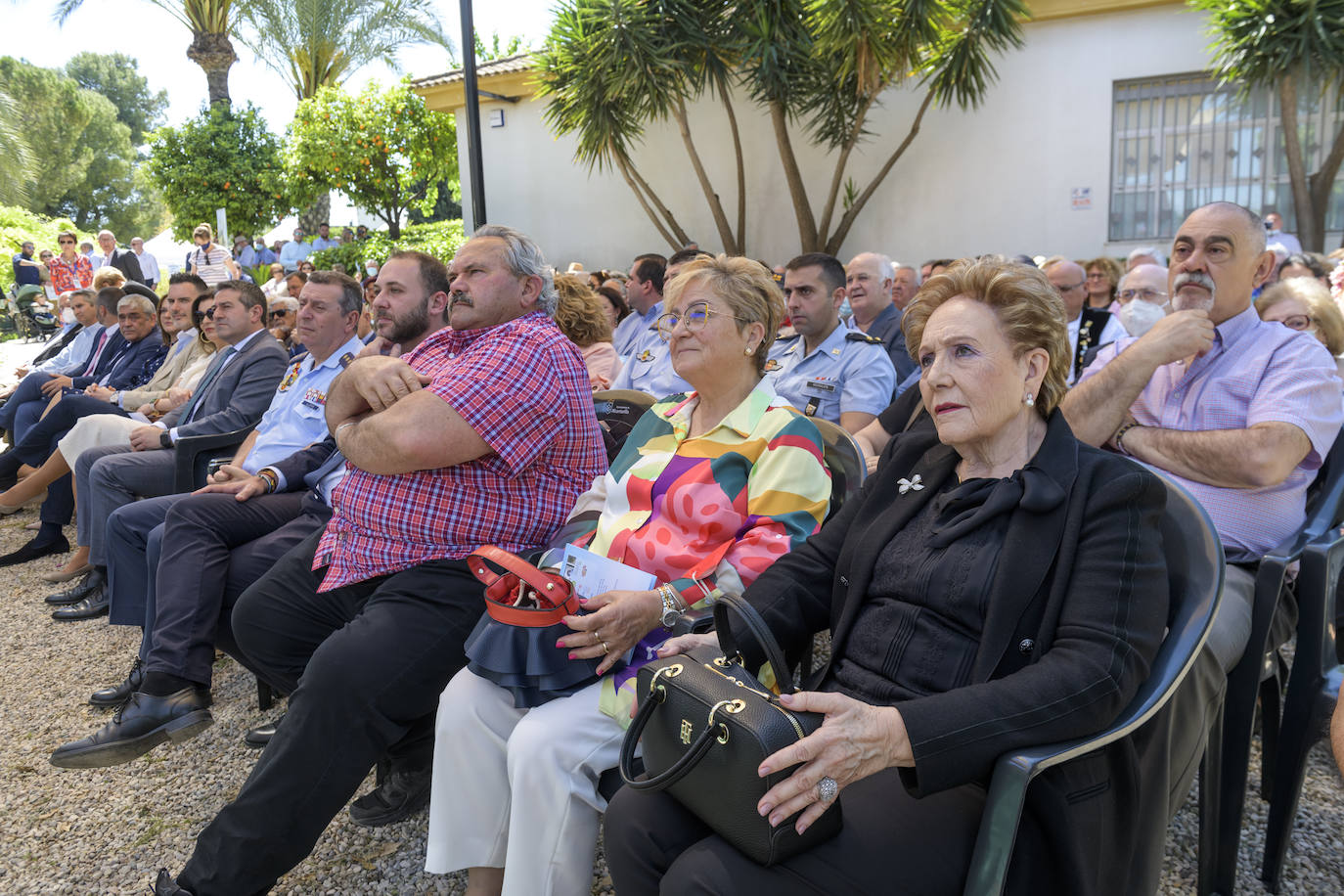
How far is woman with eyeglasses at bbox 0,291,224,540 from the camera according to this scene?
17.3 feet

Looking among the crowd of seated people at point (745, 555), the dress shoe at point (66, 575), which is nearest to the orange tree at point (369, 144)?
the dress shoe at point (66, 575)

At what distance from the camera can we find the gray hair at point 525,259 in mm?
2947

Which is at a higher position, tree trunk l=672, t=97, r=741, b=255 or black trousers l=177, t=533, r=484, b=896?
tree trunk l=672, t=97, r=741, b=255

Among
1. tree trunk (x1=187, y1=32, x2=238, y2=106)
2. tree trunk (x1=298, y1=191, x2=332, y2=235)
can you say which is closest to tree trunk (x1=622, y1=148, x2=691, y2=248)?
tree trunk (x1=187, y1=32, x2=238, y2=106)

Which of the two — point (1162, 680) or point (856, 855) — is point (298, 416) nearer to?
point (856, 855)

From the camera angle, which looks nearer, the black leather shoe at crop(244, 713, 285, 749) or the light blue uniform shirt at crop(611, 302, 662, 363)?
the black leather shoe at crop(244, 713, 285, 749)

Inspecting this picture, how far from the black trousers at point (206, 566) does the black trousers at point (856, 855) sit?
208 centimetres

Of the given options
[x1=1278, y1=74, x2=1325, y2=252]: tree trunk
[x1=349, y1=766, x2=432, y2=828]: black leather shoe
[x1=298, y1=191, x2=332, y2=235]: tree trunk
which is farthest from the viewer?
[x1=298, y1=191, x2=332, y2=235]: tree trunk

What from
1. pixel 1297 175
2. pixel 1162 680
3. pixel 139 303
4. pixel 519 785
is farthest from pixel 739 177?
pixel 1162 680

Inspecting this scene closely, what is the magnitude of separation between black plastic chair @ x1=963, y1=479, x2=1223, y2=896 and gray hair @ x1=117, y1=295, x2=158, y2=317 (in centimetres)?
670

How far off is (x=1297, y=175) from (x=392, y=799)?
1119cm

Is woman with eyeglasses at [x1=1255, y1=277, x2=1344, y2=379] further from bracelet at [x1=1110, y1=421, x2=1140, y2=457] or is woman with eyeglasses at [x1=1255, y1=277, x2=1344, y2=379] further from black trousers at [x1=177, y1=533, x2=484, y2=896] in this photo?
black trousers at [x1=177, y1=533, x2=484, y2=896]

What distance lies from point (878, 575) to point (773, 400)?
2.43ft

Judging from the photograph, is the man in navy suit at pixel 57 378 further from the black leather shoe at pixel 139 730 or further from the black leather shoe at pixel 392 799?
the black leather shoe at pixel 392 799
